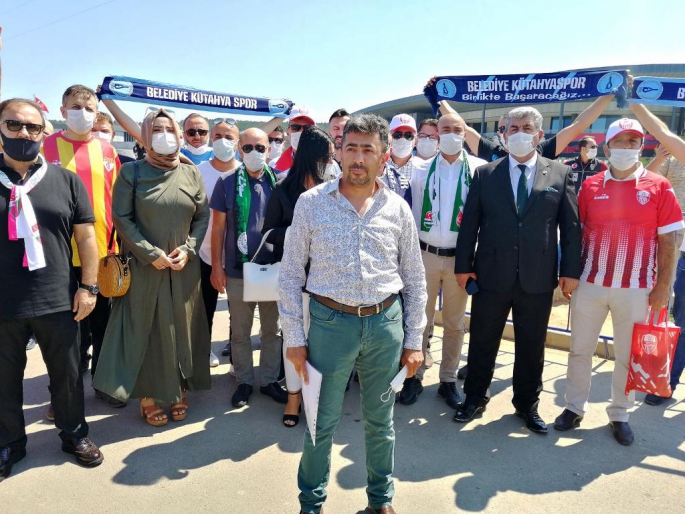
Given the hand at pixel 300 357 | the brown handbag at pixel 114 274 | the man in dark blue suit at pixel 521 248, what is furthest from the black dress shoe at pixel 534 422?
the brown handbag at pixel 114 274

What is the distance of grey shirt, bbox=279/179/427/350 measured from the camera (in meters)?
2.43

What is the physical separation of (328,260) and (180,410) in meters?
2.22

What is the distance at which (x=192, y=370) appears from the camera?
394 centimetres

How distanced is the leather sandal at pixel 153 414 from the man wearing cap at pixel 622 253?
3074 millimetres

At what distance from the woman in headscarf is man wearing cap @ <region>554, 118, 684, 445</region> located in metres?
3.04

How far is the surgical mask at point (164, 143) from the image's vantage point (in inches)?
138

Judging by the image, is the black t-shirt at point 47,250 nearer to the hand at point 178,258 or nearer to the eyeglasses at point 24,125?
the eyeglasses at point 24,125

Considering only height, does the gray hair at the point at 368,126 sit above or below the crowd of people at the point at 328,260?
above

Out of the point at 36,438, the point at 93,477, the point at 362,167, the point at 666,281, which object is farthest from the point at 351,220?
the point at 36,438

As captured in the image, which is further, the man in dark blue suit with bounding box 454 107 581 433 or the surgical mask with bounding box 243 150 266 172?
the surgical mask with bounding box 243 150 266 172

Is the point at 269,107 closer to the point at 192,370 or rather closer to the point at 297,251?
the point at 192,370

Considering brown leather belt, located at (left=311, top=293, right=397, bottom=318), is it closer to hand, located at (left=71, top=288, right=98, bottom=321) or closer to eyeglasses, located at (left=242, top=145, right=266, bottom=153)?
hand, located at (left=71, top=288, right=98, bottom=321)

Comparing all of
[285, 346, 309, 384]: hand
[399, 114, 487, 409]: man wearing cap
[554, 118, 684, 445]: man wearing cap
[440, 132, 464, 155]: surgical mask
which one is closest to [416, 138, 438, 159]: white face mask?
[399, 114, 487, 409]: man wearing cap

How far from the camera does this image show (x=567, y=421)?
3762 mm
